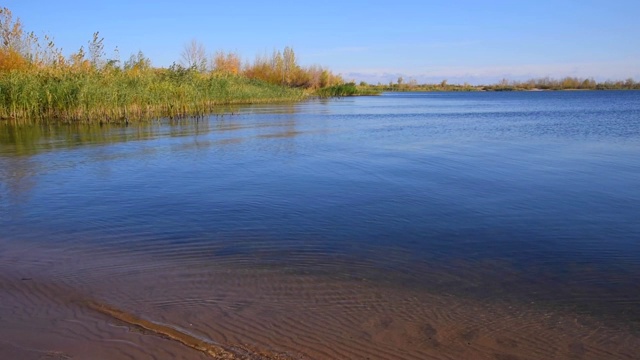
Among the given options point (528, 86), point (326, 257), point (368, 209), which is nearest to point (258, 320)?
point (326, 257)

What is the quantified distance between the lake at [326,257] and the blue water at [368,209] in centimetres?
4

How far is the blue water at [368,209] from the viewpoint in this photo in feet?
17.8

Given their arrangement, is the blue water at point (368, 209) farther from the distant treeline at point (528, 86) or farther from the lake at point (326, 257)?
the distant treeline at point (528, 86)

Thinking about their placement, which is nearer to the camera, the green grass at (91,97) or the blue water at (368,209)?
the blue water at (368,209)

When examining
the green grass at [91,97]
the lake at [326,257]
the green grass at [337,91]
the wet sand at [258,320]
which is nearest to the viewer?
the wet sand at [258,320]

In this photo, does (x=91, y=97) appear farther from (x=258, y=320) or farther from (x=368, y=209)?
(x=258, y=320)

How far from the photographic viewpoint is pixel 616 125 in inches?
894

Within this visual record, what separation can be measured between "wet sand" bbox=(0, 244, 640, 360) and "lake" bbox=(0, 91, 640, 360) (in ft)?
0.06

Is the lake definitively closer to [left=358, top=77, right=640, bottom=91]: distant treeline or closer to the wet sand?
the wet sand

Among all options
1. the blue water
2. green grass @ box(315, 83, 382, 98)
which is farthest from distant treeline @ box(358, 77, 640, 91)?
the blue water

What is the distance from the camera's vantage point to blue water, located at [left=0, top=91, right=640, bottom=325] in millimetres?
5430

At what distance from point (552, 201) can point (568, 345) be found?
196 inches

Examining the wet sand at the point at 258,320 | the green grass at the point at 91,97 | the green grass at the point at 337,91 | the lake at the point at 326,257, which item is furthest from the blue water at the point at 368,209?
the green grass at the point at 337,91

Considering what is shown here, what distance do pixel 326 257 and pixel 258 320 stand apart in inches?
67.3
